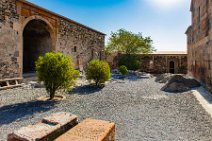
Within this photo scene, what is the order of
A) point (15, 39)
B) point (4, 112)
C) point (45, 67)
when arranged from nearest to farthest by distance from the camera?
point (4, 112) < point (45, 67) < point (15, 39)

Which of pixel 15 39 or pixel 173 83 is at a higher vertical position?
pixel 15 39

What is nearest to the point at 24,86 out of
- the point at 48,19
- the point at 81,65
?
the point at 48,19

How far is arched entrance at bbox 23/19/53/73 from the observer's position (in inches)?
536

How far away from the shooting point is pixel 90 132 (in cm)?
273

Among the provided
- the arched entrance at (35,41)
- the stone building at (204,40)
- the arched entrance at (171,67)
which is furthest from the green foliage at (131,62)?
the arched entrance at (35,41)

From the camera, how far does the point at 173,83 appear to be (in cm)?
1087

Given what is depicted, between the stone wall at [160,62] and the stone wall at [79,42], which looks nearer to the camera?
the stone wall at [79,42]

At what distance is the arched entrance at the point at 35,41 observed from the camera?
1361cm

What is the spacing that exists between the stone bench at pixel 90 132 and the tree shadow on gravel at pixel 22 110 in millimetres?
3091

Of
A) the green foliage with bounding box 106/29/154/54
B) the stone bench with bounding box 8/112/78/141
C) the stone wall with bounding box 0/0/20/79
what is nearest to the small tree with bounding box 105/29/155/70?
the green foliage with bounding box 106/29/154/54

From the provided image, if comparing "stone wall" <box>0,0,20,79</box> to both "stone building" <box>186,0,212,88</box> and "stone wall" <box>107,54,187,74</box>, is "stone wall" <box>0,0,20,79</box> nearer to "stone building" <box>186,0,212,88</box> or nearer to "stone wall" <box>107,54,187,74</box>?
"stone building" <box>186,0,212,88</box>

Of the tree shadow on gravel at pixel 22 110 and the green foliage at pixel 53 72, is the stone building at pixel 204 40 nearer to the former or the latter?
the green foliage at pixel 53 72

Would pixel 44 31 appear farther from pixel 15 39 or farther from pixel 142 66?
pixel 142 66

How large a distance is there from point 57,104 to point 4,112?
1695mm
